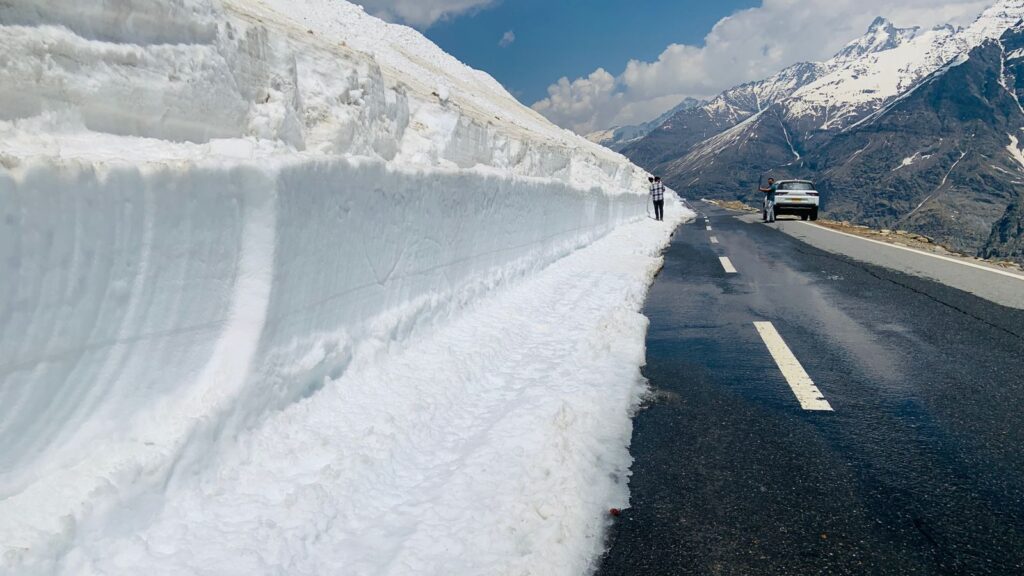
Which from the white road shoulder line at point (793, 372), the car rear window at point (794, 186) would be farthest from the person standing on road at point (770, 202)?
the white road shoulder line at point (793, 372)

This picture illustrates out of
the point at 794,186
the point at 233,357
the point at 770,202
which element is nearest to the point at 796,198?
the point at 794,186

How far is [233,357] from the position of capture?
299cm

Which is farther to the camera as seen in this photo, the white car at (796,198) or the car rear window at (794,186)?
the car rear window at (794,186)

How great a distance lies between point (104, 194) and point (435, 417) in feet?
7.37

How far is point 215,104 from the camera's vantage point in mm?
4844

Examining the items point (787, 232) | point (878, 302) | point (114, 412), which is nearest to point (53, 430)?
point (114, 412)

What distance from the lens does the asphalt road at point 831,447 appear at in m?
2.47

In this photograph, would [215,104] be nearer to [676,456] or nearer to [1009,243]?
[676,456]

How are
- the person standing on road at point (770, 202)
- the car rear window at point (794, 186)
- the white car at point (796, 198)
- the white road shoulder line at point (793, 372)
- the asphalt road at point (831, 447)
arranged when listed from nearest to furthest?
the asphalt road at point (831, 447)
the white road shoulder line at point (793, 372)
the white car at point (796, 198)
the car rear window at point (794, 186)
the person standing on road at point (770, 202)

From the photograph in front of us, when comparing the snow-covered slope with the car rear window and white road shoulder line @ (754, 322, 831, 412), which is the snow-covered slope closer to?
white road shoulder line @ (754, 322, 831, 412)

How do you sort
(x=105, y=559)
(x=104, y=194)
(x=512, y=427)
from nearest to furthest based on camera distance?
(x=105, y=559) < (x=104, y=194) < (x=512, y=427)

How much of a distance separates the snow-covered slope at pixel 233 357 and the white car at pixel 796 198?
23787mm

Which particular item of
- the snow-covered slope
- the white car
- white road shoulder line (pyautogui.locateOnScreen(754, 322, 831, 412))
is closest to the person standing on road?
the white car

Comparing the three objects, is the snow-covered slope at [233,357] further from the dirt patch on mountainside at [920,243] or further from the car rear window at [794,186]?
the car rear window at [794,186]
